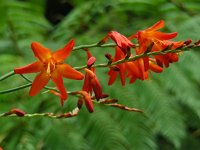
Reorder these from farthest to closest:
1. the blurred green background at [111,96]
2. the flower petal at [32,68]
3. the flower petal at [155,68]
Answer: the blurred green background at [111,96] < the flower petal at [155,68] < the flower petal at [32,68]

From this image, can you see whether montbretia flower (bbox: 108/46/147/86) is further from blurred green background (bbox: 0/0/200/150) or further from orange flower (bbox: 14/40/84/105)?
blurred green background (bbox: 0/0/200/150)

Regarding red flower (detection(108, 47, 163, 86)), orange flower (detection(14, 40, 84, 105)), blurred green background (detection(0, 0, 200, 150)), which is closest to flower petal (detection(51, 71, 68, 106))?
orange flower (detection(14, 40, 84, 105))

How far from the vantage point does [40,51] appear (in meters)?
0.89

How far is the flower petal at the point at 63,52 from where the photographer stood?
2.82 ft

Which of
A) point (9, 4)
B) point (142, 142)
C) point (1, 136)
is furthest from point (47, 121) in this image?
point (9, 4)

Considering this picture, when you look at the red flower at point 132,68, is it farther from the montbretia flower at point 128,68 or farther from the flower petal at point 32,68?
the flower petal at point 32,68

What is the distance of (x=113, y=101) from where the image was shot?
0.92 metres

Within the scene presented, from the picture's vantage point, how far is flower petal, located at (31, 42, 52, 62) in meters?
0.87

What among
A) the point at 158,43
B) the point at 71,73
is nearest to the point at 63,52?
the point at 71,73

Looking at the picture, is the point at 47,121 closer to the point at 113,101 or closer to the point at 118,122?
the point at 118,122

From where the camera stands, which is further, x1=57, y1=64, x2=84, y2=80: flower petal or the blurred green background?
the blurred green background

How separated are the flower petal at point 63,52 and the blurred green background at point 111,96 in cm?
81

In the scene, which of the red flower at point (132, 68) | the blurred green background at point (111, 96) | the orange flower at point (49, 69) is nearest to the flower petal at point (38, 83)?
the orange flower at point (49, 69)

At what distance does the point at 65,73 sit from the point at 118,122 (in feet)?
3.66
